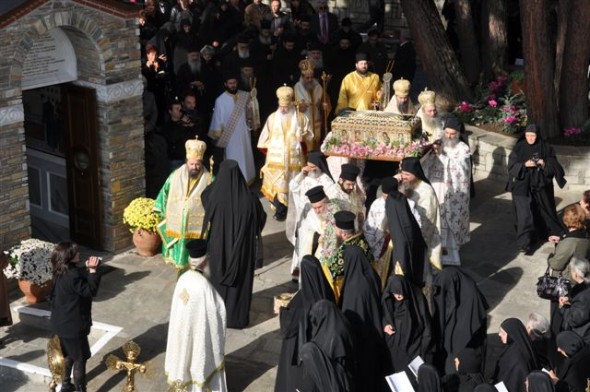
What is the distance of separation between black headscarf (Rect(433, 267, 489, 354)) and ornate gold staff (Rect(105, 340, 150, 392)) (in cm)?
277

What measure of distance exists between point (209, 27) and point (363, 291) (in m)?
10.9

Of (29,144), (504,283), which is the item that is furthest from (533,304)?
(29,144)

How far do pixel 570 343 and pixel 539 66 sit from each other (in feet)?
25.4

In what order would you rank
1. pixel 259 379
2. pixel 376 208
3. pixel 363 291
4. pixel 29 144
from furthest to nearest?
pixel 29 144 → pixel 376 208 → pixel 259 379 → pixel 363 291

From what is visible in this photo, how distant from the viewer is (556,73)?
1919 centimetres

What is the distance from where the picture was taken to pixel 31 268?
46.4 ft

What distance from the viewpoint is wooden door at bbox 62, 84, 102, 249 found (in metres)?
15.4

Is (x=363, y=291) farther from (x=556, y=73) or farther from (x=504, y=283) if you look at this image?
(x=556, y=73)

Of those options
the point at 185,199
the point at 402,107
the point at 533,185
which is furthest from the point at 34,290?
the point at 533,185

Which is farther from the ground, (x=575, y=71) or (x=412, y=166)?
(x=575, y=71)

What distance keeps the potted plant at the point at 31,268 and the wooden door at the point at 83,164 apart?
1487 mm

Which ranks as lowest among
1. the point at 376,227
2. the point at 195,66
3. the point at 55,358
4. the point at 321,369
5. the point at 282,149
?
the point at 55,358

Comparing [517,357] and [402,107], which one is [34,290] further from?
[517,357]

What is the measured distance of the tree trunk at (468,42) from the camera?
813 inches
